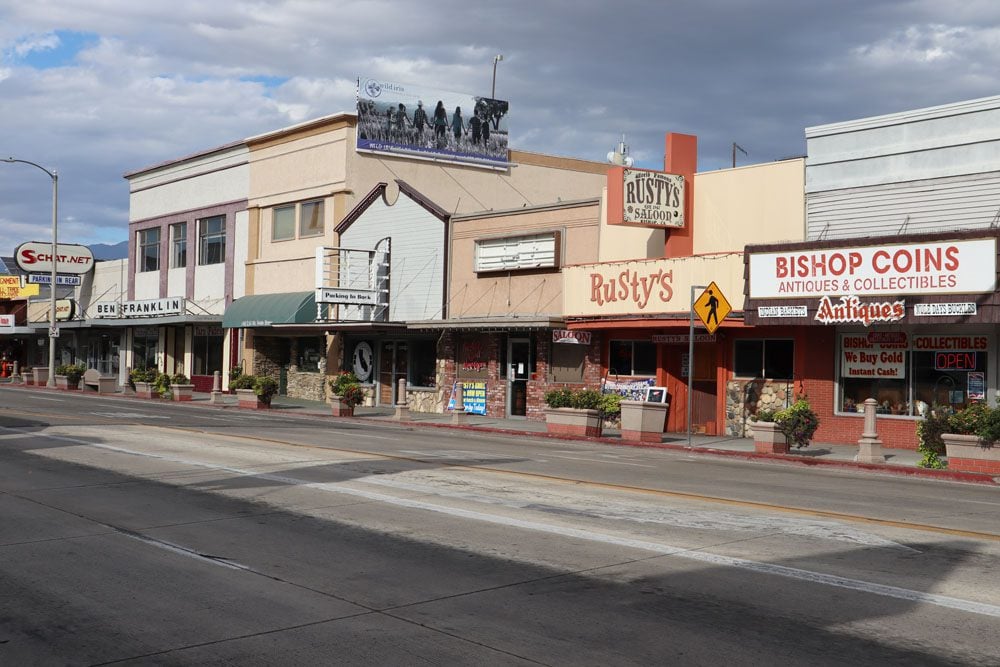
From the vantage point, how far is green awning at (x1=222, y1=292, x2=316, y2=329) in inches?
1539

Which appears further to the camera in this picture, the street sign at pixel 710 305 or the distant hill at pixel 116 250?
the distant hill at pixel 116 250

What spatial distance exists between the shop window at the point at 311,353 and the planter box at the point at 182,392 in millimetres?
4455

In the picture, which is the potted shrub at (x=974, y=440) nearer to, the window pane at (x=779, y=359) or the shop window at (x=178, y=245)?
the window pane at (x=779, y=359)

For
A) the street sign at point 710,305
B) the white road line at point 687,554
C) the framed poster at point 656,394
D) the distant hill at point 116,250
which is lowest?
the white road line at point 687,554

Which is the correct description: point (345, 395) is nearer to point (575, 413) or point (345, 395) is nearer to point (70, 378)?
point (575, 413)

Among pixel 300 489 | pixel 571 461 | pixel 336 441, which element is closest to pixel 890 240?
pixel 571 461

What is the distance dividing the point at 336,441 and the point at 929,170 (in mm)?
13980

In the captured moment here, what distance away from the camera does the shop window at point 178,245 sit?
51.0 m

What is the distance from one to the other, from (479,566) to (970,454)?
43.4 ft

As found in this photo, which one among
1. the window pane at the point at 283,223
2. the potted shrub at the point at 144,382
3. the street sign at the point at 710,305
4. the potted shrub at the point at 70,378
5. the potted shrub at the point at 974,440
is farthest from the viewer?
the potted shrub at the point at 70,378

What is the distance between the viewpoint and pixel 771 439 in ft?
72.0

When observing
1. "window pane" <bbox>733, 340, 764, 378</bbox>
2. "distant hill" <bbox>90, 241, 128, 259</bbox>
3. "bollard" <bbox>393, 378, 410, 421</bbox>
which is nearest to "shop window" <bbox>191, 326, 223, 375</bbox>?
"bollard" <bbox>393, 378, 410, 421</bbox>

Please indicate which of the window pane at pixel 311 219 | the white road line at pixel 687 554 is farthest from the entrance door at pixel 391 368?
the white road line at pixel 687 554

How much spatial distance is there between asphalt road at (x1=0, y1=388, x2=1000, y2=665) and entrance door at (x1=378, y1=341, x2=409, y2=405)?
64.9 ft
